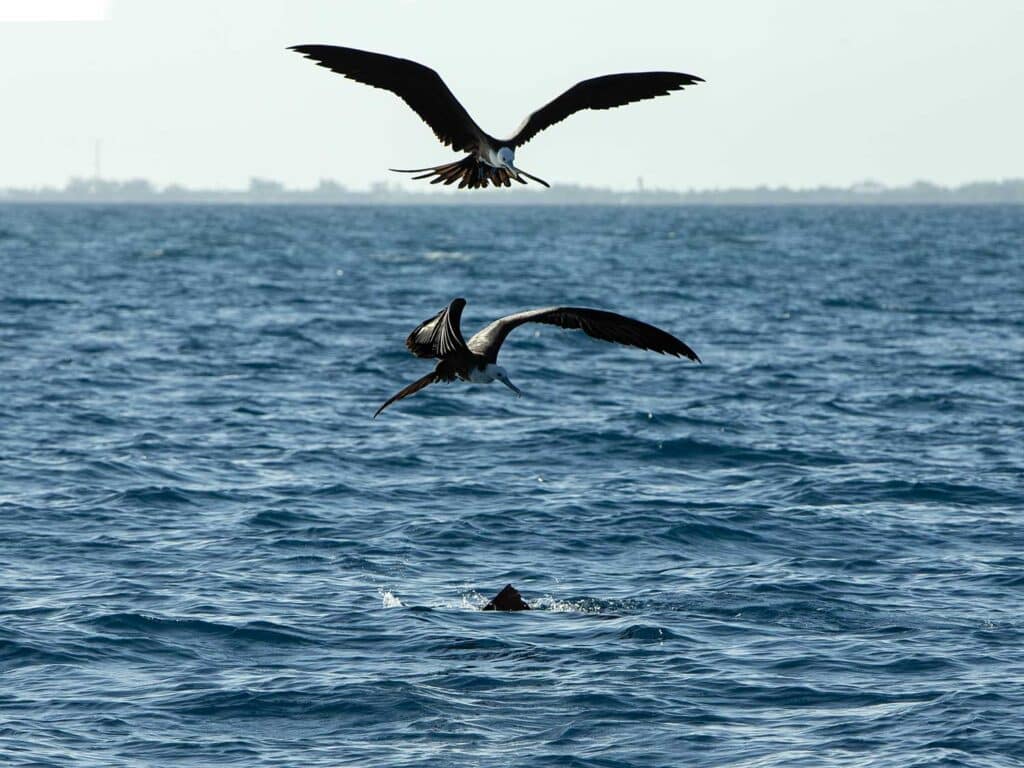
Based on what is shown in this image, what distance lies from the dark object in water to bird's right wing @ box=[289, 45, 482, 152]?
657 centimetres

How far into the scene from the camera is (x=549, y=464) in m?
26.1

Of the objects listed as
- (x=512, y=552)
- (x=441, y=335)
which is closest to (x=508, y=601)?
(x=512, y=552)

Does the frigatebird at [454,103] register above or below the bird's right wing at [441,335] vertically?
above

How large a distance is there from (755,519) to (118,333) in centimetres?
2579

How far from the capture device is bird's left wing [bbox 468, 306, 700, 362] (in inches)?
454

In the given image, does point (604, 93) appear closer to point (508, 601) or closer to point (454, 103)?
point (454, 103)

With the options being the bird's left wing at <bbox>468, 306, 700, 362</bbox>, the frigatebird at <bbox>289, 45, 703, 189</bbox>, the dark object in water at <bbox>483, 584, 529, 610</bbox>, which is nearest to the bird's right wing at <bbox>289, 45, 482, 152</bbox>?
the frigatebird at <bbox>289, 45, 703, 189</bbox>

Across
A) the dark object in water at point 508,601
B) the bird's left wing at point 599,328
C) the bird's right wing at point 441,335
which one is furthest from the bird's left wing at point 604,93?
the dark object in water at point 508,601

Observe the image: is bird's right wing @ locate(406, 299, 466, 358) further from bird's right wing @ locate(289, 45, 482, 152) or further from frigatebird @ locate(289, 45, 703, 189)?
bird's right wing @ locate(289, 45, 482, 152)

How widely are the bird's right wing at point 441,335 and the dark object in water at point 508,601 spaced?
679 cm

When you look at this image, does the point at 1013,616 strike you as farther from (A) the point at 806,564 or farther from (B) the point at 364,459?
(B) the point at 364,459

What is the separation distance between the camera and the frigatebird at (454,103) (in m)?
11.9

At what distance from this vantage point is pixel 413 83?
12.2m

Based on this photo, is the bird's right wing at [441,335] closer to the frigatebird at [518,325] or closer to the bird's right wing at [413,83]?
the frigatebird at [518,325]
